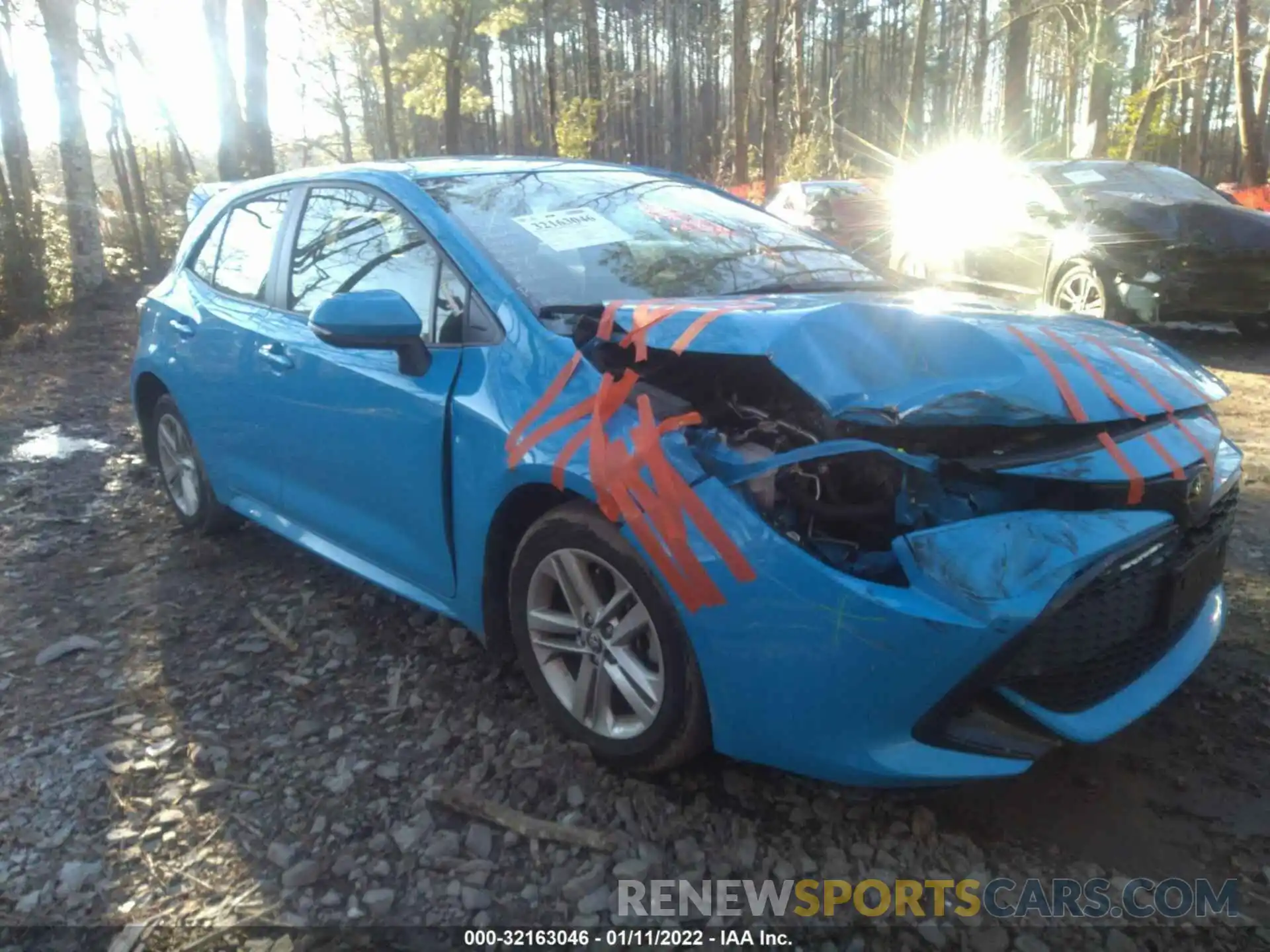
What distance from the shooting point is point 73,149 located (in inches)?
538

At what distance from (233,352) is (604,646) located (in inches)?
86.4

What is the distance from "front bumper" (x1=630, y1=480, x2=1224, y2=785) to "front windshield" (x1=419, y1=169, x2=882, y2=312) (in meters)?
1.03

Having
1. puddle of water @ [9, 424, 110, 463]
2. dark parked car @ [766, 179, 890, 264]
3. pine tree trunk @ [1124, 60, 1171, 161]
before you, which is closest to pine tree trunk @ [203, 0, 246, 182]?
dark parked car @ [766, 179, 890, 264]

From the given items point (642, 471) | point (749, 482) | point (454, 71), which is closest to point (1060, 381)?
point (749, 482)

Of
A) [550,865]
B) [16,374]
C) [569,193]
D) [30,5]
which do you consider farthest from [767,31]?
[550,865]

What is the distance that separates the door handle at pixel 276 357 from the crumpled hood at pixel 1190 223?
22.8ft

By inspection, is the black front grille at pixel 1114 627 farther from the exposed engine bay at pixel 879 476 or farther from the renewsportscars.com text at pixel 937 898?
the renewsportscars.com text at pixel 937 898

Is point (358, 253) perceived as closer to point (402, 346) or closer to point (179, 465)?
point (402, 346)

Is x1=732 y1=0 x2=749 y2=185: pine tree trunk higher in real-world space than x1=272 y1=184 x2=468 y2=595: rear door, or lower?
higher

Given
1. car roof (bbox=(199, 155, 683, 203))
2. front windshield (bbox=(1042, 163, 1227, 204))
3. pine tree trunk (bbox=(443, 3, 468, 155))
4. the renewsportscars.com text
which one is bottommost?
the renewsportscars.com text

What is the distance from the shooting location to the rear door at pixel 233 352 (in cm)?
380

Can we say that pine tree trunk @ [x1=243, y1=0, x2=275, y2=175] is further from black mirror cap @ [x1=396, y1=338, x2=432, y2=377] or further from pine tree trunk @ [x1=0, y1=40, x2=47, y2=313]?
black mirror cap @ [x1=396, y1=338, x2=432, y2=377]

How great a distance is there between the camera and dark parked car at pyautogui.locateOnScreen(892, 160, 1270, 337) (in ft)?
25.3

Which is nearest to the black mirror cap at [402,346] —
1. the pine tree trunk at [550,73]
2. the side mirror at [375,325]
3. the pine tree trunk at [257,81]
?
the side mirror at [375,325]
